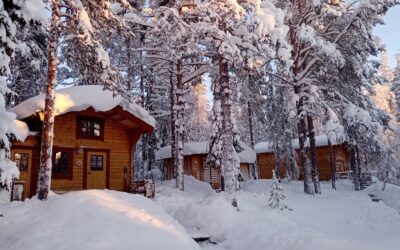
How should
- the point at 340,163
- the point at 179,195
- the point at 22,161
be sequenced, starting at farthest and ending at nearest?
the point at 340,163 → the point at 179,195 → the point at 22,161

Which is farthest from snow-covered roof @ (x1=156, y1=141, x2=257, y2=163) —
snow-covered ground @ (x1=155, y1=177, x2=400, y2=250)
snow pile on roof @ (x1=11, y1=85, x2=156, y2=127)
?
snow pile on roof @ (x1=11, y1=85, x2=156, y2=127)

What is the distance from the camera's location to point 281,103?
29359 millimetres

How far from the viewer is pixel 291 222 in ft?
44.2

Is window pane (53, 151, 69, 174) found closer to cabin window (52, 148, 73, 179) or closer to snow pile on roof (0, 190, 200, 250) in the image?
cabin window (52, 148, 73, 179)

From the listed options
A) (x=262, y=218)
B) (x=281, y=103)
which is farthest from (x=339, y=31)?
(x=262, y=218)

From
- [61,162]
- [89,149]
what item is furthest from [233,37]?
[61,162]

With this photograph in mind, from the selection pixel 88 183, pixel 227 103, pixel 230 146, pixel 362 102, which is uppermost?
pixel 362 102

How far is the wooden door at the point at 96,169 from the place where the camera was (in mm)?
18812

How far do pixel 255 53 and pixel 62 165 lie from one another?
1080 cm

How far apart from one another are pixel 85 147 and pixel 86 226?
1102cm

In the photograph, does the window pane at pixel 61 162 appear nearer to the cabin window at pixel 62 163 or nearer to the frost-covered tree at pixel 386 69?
the cabin window at pixel 62 163

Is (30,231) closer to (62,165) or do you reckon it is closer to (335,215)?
(62,165)

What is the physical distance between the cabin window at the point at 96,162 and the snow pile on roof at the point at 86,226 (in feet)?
26.0

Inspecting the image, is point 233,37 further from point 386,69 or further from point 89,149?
point 386,69
